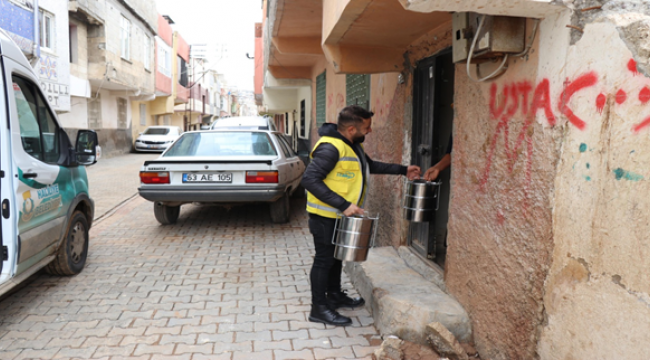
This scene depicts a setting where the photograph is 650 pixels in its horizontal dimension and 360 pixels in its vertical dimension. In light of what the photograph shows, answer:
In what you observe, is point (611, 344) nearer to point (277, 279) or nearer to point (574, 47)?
point (574, 47)

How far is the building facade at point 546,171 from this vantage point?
5.95 feet

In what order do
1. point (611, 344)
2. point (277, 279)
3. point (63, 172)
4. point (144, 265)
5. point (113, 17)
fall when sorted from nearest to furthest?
1. point (611, 344)
2. point (63, 172)
3. point (277, 279)
4. point (144, 265)
5. point (113, 17)

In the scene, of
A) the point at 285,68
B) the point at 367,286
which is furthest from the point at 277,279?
the point at 285,68

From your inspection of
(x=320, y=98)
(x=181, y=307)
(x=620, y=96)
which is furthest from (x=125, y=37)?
(x=620, y=96)

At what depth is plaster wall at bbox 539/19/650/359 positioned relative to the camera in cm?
176

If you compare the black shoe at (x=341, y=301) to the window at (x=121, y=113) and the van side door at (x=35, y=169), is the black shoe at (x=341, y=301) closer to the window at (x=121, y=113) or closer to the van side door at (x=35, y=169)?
the van side door at (x=35, y=169)

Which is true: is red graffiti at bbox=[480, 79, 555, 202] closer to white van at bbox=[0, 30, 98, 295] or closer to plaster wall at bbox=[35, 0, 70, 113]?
white van at bbox=[0, 30, 98, 295]

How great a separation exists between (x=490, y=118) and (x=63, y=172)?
367cm

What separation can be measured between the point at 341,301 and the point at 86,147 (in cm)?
289

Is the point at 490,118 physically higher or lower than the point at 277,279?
higher

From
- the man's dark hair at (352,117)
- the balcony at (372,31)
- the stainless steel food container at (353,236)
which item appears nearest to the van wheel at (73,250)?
the stainless steel food container at (353,236)

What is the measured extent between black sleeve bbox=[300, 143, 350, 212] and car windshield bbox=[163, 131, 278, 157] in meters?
3.72

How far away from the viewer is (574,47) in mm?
2080

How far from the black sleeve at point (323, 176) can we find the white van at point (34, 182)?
6.71 feet
